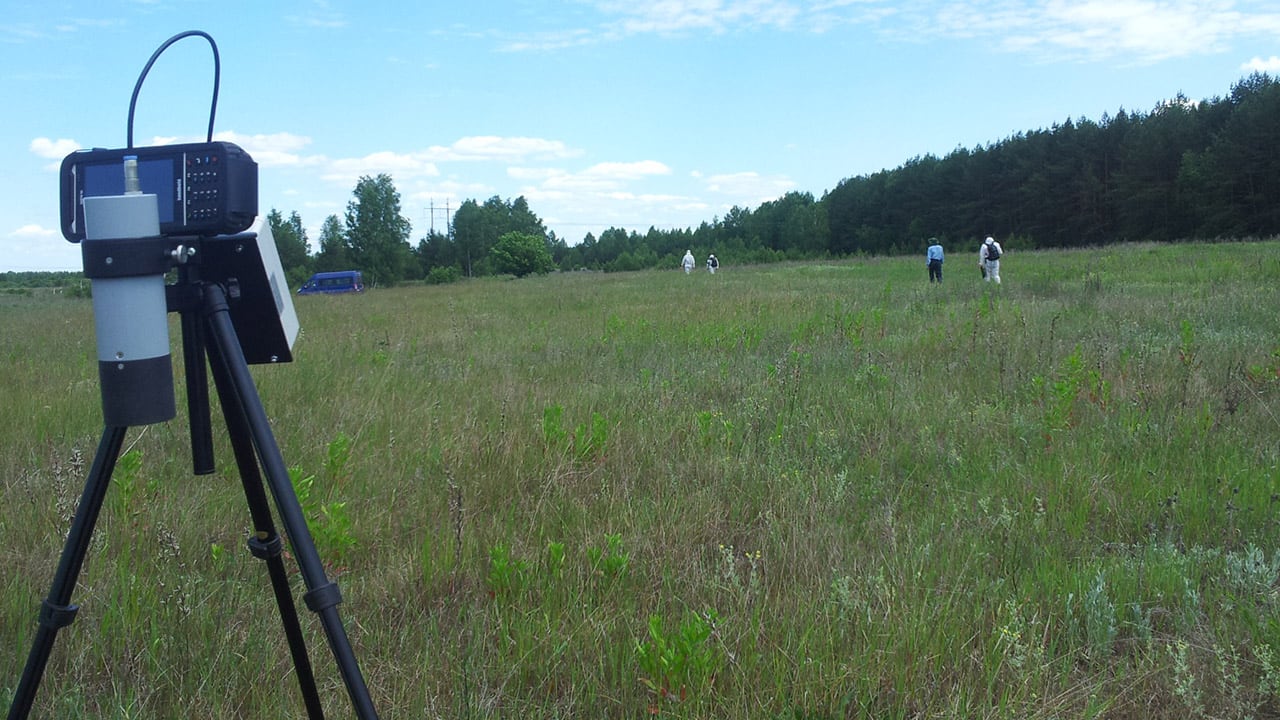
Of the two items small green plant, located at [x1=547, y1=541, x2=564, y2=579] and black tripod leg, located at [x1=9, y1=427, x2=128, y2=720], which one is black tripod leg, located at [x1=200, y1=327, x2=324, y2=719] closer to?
black tripod leg, located at [x1=9, y1=427, x2=128, y2=720]

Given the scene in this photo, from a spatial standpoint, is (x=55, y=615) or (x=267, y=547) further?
(x=267, y=547)

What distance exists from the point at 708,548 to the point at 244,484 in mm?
1965

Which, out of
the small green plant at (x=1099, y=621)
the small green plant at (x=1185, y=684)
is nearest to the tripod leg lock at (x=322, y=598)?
the small green plant at (x=1185, y=684)

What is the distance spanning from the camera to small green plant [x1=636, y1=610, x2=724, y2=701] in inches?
85.1

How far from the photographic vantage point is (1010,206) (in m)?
74.2

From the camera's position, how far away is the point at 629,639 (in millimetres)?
2492

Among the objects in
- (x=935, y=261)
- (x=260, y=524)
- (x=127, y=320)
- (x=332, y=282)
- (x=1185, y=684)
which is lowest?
(x=1185, y=684)

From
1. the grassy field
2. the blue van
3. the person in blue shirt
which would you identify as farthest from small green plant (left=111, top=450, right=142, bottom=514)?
the blue van

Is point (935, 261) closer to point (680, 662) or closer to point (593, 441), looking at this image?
point (593, 441)

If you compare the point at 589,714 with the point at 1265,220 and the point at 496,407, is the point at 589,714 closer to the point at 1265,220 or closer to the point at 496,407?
the point at 496,407

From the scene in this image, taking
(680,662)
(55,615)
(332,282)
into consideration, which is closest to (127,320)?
(55,615)

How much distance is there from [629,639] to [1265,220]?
206 feet

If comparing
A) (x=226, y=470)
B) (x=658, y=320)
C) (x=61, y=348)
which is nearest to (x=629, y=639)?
(x=226, y=470)

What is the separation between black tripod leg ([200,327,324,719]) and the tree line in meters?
62.7
